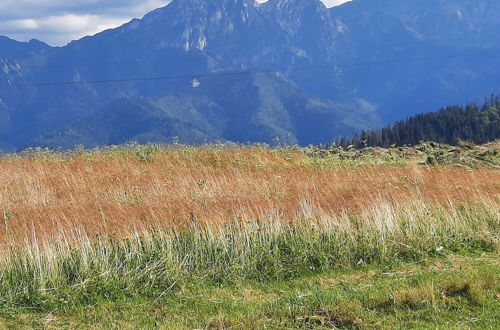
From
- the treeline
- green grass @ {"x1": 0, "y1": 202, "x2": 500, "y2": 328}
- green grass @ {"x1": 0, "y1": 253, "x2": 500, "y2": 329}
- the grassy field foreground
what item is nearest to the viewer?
green grass @ {"x1": 0, "y1": 253, "x2": 500, "y2": 329}

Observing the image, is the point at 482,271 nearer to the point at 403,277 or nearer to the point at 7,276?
the point at 403,277

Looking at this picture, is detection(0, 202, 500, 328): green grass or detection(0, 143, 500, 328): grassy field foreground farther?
detection(0, 143, 500, 328): grassy field foreground

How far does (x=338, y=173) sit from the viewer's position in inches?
690

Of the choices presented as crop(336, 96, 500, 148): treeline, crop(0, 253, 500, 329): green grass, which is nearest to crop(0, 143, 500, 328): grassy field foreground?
crop(0, 253, 500, 329): green grass

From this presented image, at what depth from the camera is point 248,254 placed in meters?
9.57

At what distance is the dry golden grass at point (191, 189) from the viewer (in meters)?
11.0

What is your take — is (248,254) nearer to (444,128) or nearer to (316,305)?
(316,305)

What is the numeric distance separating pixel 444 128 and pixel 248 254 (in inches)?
3729

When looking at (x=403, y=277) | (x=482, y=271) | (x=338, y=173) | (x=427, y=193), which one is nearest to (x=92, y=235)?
(x=403, y=277)

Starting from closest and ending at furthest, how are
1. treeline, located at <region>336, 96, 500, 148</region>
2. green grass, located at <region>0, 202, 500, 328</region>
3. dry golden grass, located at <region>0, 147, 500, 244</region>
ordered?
green grass, located at <region>0, 202, 500, 328</region> < dry golden grass, located at <region>0, 147, 500, 244</region> < treeline, located at <region>336, 96, 500, 148</region>

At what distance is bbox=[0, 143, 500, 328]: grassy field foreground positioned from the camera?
7402 mm

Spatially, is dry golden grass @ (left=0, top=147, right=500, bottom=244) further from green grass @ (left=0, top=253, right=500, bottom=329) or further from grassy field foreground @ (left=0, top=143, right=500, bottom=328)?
green grass @ (left=0, top=253, right=500, bottom=329)

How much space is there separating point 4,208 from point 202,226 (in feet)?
17.2

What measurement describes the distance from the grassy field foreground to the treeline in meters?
74.5
